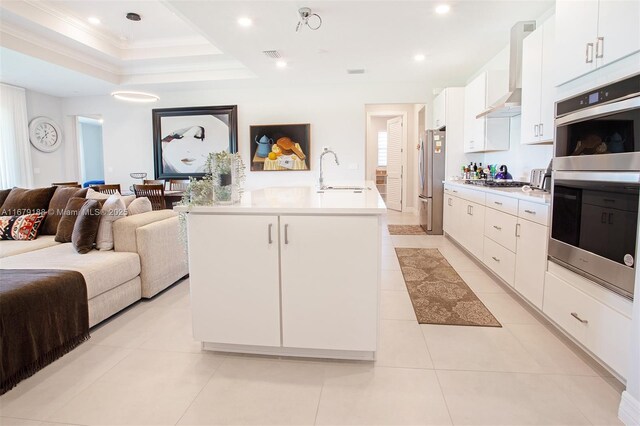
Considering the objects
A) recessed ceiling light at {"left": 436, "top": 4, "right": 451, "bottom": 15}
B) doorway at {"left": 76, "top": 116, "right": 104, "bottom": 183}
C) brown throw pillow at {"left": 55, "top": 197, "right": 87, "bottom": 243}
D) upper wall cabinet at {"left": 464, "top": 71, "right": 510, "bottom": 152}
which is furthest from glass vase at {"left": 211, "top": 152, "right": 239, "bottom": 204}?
doorway at {"left": 76, "top": 116, "right": 104, "bottom": 183}

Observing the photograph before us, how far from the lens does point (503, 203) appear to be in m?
3.12

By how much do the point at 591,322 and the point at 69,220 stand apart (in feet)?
12.9

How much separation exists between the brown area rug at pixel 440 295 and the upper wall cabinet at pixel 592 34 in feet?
5.62

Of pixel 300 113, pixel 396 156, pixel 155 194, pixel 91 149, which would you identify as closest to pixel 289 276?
pixel 155 194

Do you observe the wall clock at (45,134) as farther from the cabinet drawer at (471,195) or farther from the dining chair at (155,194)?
the cabinet drawer at (471,195)

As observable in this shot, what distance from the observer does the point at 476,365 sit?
196 centimetres

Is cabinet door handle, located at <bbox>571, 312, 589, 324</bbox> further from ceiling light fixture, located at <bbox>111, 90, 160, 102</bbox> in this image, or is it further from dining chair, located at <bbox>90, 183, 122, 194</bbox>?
dining chair, located at <bbox>90, 183, 122, 194</bbox>

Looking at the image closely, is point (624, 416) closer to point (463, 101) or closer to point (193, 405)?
point (193, 405)

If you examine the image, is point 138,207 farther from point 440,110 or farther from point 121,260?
point 440,110

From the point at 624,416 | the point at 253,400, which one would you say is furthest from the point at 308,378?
the point at 624,416

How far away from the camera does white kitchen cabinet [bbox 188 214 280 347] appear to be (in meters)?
1.94

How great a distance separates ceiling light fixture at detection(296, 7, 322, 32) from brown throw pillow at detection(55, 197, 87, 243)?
2.65 m

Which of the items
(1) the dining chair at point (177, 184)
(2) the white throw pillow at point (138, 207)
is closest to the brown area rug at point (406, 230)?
→ (2) the white throw pillow at point (138, 207)

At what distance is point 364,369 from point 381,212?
892 millimetres
